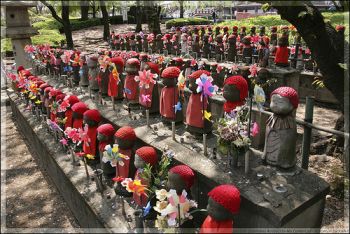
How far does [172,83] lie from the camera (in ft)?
16.0

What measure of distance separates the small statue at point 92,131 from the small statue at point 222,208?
269 centimetres

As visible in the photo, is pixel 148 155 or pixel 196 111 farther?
pixel 196 111

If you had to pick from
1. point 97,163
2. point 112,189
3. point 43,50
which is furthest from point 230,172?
point 43,50

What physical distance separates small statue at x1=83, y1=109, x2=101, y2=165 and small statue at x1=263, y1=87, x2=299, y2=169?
2733mm

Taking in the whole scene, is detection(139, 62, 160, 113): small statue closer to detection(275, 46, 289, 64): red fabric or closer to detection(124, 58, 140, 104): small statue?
detection(124, 58, 140, 104): small statue

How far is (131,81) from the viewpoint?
6.02m

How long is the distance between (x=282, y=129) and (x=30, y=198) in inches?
183

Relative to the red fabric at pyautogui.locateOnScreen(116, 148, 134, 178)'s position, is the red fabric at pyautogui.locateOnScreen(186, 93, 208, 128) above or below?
above

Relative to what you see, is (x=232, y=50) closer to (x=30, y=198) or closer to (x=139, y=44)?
(x=139, y=44)

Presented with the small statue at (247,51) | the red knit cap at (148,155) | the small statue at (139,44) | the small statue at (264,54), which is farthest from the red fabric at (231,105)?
the small statue at (139,44)

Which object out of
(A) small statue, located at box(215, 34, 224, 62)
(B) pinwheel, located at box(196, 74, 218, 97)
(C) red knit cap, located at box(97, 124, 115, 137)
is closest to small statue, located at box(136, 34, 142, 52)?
(A) small statue, located at box(215, 34, 224, 62)

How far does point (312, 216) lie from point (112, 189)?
2.60 meters

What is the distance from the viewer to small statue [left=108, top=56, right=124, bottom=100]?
20.1 ft

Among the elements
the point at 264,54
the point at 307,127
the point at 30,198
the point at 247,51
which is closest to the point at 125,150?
the point at 307,127
